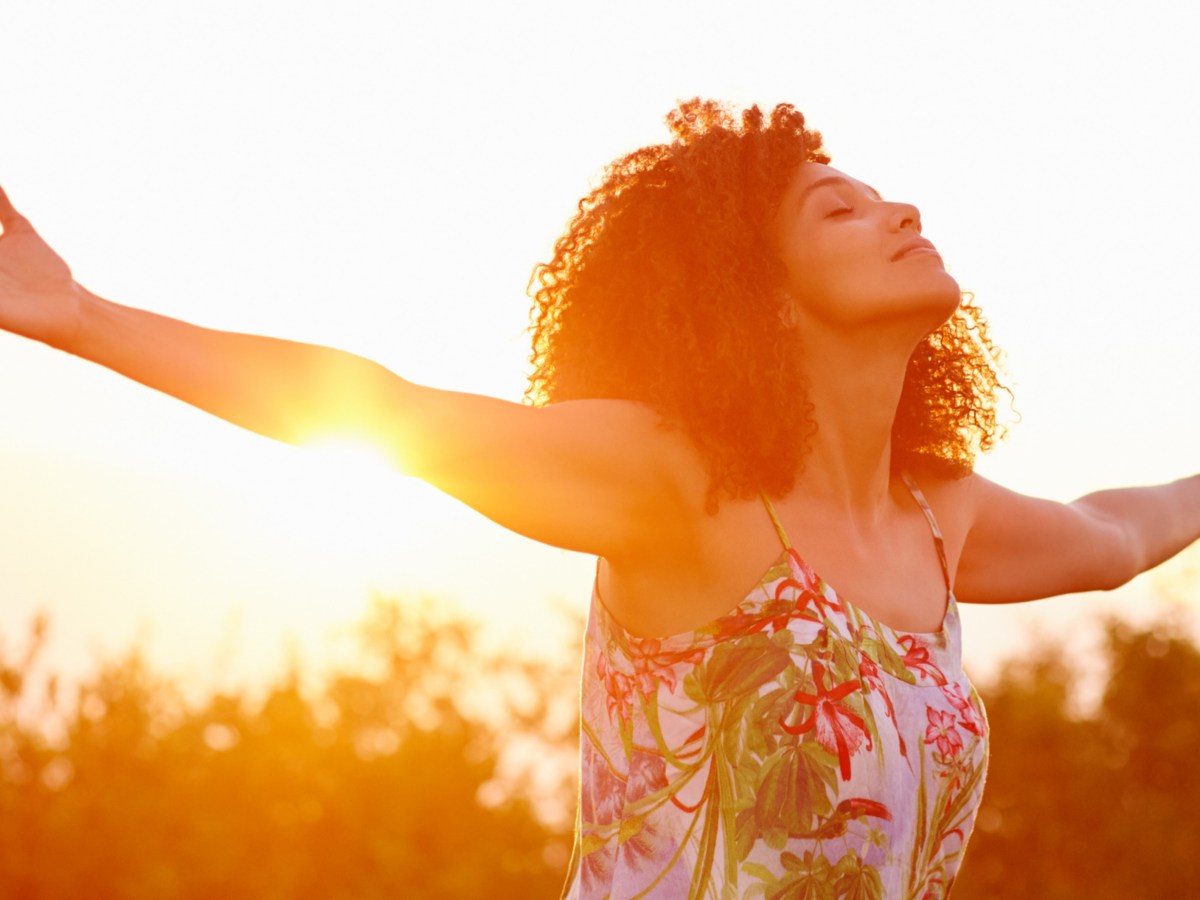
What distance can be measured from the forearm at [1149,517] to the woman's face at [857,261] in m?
1.12

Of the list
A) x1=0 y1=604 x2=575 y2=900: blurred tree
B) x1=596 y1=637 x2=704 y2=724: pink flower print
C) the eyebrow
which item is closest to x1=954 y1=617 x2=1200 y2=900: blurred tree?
x1=0 y1=604 x2=575 y2=900: blurred tree

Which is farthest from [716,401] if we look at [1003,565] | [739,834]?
[1003,565]

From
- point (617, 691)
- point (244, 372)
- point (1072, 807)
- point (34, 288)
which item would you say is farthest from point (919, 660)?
point (1072, 807)

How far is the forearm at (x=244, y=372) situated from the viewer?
6.90 feet

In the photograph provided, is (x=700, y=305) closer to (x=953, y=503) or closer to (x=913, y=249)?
(x=913, y=249)

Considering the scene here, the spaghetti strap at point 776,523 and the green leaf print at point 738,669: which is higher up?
the spaghetti strap at point 776,523

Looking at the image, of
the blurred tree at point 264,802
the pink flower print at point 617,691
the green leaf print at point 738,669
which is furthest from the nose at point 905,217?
the blurred tree at point 264,802

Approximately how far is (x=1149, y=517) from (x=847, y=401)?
136 centimetres

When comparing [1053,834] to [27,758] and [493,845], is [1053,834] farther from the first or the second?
[27,758]

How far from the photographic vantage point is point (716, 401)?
2797mm

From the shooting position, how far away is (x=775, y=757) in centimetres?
261

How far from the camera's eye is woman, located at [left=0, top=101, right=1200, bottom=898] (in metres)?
2.36

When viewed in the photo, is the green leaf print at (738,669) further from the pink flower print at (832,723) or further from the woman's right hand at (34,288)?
the woman's right hand at (34,288)

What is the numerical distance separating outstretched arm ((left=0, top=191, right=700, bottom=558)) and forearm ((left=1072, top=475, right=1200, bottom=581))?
1.64 metres
